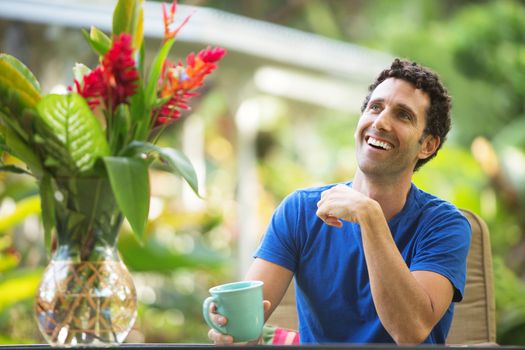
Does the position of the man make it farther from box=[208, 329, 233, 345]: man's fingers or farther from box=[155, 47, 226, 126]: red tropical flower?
box=[155, 47, 226, 126]: red tropical flower

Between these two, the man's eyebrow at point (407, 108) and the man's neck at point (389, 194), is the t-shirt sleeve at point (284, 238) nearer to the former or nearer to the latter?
the man's neck at point (389, 194)

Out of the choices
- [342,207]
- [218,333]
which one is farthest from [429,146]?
[218,333]

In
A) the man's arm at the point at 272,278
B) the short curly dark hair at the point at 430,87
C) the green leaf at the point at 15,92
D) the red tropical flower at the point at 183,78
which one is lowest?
the man's arm at the point at 272,278

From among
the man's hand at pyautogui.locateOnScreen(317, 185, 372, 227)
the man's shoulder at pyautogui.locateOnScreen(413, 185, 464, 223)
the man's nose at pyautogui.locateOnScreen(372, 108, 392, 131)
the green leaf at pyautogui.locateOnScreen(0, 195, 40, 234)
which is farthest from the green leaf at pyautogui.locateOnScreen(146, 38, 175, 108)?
the green leaf at pyautogui.locateOnScreen(0, 195, 40, 234)

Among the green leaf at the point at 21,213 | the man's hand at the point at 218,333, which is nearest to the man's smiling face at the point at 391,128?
the man's hand at the point at 218,333

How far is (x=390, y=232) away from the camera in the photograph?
73.8 inches

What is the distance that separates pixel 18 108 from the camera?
4.25 feet

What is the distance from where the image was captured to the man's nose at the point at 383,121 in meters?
2.02

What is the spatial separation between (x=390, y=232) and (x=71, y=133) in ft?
2.87

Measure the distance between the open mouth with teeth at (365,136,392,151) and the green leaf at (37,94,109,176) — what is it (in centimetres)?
92

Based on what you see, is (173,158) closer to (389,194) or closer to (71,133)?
(71,133)

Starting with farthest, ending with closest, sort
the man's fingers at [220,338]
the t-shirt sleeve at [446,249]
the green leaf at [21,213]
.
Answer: the green leaf at [21,213]
the t-shirt sleeve at [446,249]
the man's fingers at [220,338]

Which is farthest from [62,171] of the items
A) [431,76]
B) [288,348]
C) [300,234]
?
[431,76]

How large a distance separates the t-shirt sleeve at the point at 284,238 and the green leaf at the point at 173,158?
0.79 m
